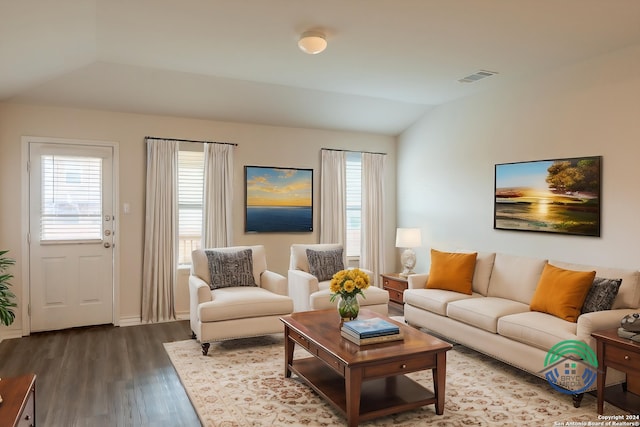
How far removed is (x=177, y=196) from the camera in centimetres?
540

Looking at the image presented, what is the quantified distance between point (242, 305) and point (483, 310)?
214cm

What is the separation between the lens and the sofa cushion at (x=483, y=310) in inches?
148

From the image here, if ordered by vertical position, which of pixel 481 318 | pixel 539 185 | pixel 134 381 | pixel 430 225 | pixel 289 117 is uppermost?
pixel 289 117

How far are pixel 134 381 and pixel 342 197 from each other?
371 cm

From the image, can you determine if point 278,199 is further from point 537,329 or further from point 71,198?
point 537,329

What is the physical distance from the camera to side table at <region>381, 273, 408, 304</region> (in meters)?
5.90

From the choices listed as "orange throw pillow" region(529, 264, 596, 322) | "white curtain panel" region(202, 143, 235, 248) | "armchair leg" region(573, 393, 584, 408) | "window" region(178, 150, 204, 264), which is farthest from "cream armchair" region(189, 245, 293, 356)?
"armchair leg" region(573, 393, 584, 408)

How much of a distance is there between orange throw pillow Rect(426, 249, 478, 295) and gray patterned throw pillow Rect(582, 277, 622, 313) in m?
1.22

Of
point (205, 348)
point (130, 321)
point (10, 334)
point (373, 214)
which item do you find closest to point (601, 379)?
point (205, 348)

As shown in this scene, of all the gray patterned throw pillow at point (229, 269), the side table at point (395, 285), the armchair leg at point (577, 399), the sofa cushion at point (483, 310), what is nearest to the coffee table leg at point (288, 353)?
the gray patterned throw pillow at point (229, 269)

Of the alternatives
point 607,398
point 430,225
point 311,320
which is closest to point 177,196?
point 311,320

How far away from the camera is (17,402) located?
2.13 meters

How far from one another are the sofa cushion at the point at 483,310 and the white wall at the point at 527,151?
2.87 feet

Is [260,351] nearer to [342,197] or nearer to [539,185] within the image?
[342,197]
